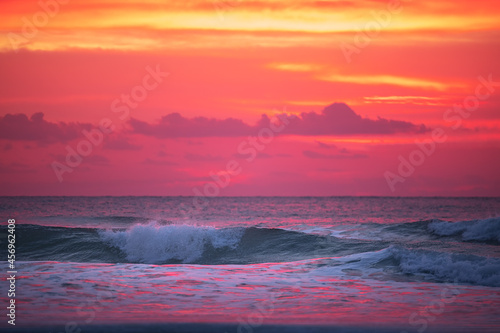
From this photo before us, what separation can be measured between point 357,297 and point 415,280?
318 centimetres

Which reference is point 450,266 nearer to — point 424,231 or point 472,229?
point 472,229

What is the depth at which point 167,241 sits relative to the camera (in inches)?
942

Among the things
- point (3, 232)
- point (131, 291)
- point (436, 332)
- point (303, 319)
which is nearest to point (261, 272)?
point (131, 291)

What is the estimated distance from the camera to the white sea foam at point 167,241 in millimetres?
22734

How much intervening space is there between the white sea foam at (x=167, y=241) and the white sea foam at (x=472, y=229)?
38.3 feet

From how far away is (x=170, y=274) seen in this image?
574 inches

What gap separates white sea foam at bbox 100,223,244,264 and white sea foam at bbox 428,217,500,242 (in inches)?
459

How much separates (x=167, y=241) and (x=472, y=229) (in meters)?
16.3

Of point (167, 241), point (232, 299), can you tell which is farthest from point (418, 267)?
point (167, 241)

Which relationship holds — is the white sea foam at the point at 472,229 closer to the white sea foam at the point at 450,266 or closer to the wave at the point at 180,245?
the wave at the point at 180,245

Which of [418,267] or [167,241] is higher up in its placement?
[167,241]

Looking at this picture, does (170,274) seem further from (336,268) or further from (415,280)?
(415,280)

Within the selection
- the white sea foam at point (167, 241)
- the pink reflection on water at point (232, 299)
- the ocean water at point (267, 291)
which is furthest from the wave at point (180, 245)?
the pink reflection on water at point (232, 299)

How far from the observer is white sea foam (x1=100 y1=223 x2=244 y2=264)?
2273 cm
